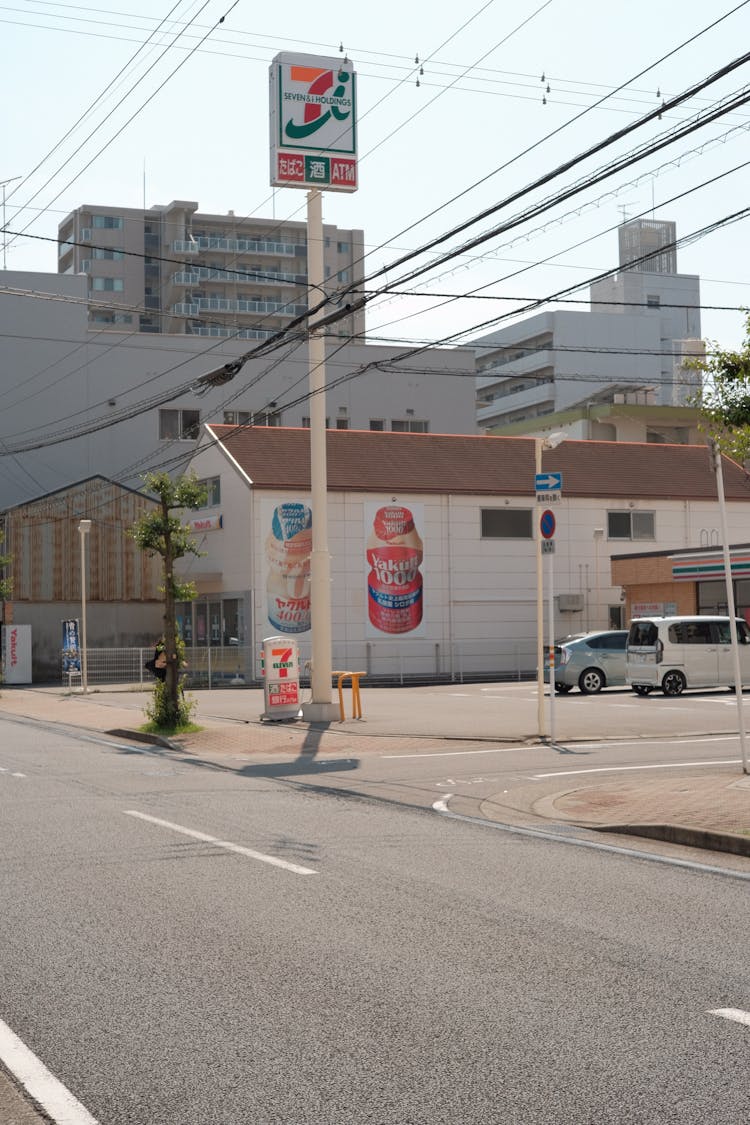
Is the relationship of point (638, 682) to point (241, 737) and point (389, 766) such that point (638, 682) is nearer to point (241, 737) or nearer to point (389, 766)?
point (241, 737)

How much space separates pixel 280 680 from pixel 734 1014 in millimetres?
18690

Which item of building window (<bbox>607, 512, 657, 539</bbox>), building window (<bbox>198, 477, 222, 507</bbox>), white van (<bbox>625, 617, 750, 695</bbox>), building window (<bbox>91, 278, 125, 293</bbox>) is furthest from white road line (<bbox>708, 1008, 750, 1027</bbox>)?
building window (<bbox>91, 278, 125, 293</bbox>)

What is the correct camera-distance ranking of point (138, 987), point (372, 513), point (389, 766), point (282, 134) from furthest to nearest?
point (372, 513), point (282, 134), point (389, 766), point (138, 987)

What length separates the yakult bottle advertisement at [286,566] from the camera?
42.0 metres

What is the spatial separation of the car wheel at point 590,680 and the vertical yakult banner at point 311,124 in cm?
1479

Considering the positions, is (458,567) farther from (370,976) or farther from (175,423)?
(370,976)

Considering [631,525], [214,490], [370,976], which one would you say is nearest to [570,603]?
[631,525]

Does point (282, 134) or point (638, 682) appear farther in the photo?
point (638, 682)

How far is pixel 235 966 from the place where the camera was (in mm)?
6273

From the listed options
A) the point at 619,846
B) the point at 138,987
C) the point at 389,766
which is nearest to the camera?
the point at 138,987

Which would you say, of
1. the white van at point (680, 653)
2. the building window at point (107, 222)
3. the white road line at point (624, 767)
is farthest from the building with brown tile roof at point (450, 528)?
the building window at point (107, 222)

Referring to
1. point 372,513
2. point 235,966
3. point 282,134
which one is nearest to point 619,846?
point 235,966

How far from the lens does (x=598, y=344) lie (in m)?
97.6

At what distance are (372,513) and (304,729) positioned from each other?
21.8 metres
